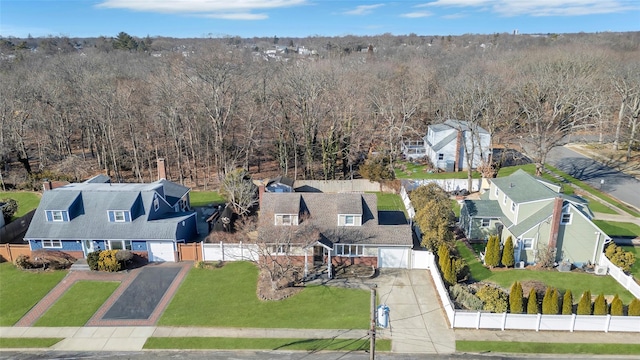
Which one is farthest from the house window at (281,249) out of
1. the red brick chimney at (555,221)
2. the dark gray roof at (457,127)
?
the dark gray roof at (457,127)

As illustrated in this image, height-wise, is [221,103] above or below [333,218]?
above

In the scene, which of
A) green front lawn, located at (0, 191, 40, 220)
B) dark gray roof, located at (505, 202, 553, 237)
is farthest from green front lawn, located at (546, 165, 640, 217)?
green front lawn, located at (0, 191, 40, 220)

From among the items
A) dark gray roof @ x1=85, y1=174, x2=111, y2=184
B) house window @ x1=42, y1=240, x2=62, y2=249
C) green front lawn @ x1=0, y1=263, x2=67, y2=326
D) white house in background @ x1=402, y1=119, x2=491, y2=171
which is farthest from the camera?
white house in background @ x1=402, y1=119, x2=491, y2=171

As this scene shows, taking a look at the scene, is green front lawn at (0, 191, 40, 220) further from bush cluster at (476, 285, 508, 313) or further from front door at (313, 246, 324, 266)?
bush cluster at (476, 285, 508, 313)

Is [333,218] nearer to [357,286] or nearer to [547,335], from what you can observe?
[357,286]

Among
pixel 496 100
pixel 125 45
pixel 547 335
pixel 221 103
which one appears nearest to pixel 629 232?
pixel 547 335

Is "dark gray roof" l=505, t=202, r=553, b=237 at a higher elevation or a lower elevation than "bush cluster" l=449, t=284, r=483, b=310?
higher
